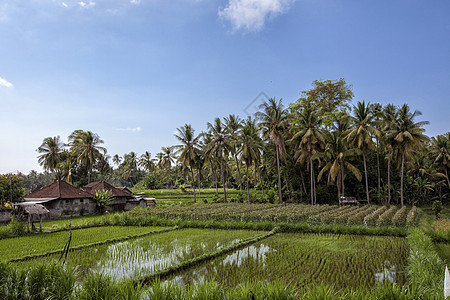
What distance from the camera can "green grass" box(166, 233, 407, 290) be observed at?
7496 millimetres

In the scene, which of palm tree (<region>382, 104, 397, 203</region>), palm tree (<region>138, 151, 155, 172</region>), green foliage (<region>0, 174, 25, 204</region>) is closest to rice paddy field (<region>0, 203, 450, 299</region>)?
green foliage (<region>0, 174, 25, 204</region>)

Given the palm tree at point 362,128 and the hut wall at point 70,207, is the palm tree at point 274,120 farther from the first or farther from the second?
the hut wall at point 70,207

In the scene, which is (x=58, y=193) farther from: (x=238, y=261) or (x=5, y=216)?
(x=238, y=261)

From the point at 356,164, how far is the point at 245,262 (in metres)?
28.2

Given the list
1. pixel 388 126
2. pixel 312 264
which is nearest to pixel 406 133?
pixel 388 126

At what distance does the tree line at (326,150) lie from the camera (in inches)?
1101

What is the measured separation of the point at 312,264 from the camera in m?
9.00

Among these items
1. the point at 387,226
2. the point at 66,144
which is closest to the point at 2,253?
the point at 387,226

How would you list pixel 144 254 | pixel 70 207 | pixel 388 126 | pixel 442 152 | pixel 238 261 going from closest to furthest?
pixel 238 261
pixel 144 254
pixel 70 207
pixel 388 126
pixel 442 152

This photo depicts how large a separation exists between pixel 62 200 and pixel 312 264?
76.9 feet

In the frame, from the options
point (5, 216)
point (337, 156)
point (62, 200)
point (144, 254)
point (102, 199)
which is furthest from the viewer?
point (337, 156)

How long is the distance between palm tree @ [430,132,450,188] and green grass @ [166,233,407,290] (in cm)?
2889

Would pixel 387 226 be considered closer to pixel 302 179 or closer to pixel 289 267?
pixel 289 267

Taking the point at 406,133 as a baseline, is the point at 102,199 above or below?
below
